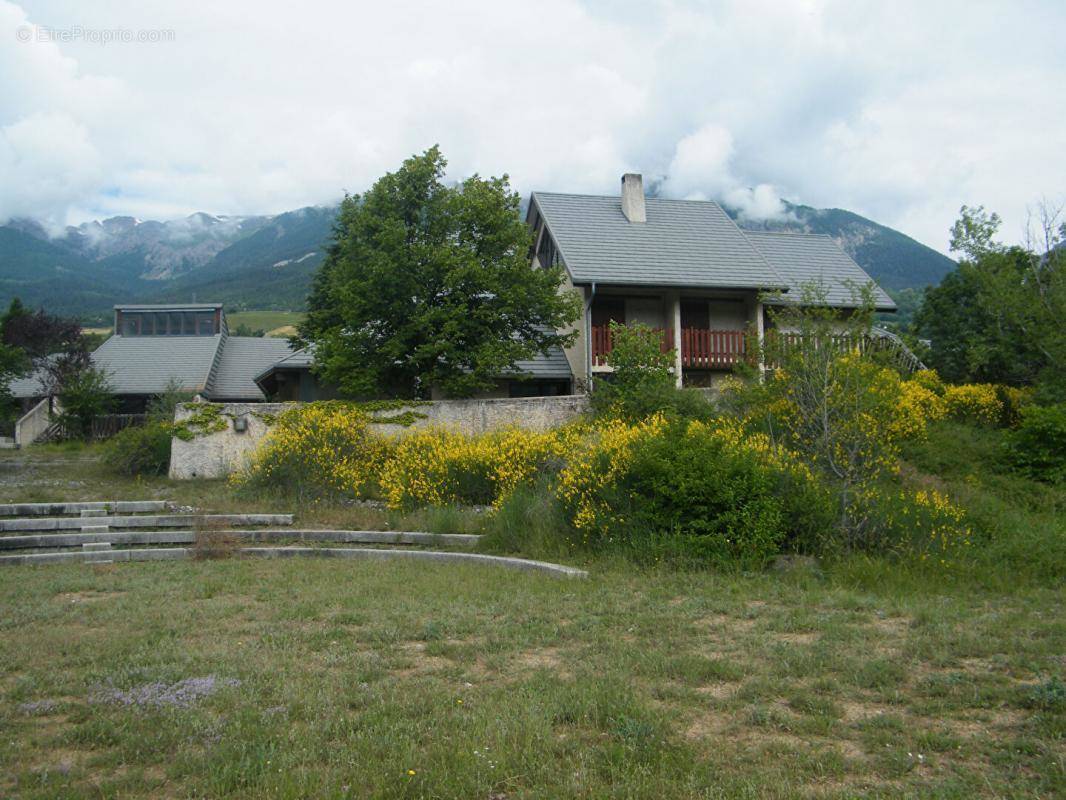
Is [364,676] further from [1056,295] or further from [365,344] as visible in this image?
[1056,295]

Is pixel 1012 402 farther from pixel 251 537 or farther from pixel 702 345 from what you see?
pixel 251 537

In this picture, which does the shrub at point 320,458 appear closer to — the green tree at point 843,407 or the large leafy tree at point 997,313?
the green tree at point 843,407

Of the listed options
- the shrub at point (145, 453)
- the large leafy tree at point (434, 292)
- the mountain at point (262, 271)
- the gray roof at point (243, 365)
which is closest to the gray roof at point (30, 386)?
the gray roof at point (243, 365)

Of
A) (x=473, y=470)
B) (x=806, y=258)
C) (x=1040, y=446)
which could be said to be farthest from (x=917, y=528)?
(x=806, y=258)

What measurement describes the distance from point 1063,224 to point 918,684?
22.9 meters

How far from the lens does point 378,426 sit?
62.8 ft

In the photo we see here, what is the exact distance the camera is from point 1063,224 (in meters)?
23.4

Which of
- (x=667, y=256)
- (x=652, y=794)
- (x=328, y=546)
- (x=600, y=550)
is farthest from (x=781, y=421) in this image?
(x=667, y=256)

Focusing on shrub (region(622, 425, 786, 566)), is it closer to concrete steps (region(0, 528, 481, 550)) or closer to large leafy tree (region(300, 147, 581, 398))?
concrete steps (region(0, 528, 481, 550))

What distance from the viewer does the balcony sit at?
82.5ft

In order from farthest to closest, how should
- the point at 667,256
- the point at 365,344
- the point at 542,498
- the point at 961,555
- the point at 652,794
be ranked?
1. the point at 667,256
2. the point at 365,344
3. the point at 542,498
4. the point at 961,555
5. the point at 652,794

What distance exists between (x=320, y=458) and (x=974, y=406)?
51.0 ft

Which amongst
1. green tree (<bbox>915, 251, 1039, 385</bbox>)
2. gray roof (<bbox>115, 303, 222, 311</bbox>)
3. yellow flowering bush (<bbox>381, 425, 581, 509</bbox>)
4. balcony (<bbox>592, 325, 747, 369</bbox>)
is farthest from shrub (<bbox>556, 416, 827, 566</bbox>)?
gray roof (<bbox>115, 303, 222, 311</bbox>)

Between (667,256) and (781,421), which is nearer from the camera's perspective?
(781,421)
